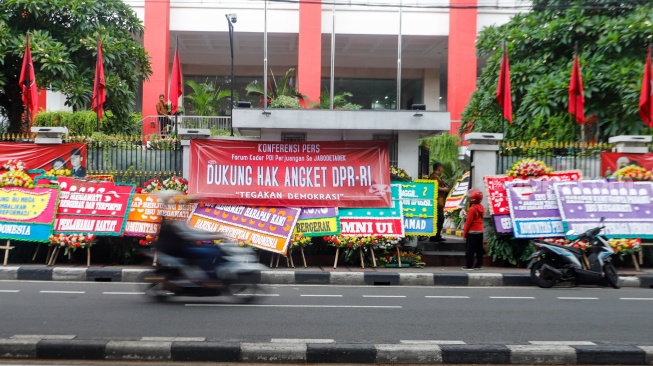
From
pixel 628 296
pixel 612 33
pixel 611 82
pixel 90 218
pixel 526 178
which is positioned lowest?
pixel 628 296

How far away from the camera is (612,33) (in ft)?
54.4

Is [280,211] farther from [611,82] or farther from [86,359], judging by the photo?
[611,82]

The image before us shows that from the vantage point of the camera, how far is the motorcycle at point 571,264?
10.7 m

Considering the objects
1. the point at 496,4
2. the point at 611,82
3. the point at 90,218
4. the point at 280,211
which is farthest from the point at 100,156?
the point at 496,4

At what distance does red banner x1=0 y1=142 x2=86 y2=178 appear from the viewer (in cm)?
1312

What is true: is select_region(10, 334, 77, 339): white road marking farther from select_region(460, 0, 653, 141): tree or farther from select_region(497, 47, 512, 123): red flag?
select_region(460, 0, 653, 141): tree

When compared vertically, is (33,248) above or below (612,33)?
below

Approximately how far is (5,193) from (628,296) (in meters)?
11.4

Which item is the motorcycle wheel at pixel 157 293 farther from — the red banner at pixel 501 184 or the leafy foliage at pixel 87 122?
the leafy foliage at pixel 87 122

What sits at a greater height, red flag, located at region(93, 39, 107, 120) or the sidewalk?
red flag, located at region(93, 39, 107, 120)

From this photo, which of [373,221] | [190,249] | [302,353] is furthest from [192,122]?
[302,353]

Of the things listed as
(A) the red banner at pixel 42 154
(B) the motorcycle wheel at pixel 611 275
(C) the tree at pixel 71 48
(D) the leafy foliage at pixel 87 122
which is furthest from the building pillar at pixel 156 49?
(B) the motorcycle wheel at pixel 611 275

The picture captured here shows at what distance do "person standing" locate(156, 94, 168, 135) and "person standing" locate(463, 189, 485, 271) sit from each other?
14035 mm

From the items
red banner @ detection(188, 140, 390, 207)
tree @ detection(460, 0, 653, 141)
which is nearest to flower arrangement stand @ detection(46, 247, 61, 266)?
red banner @ detection(188, 140, 390, 207)
